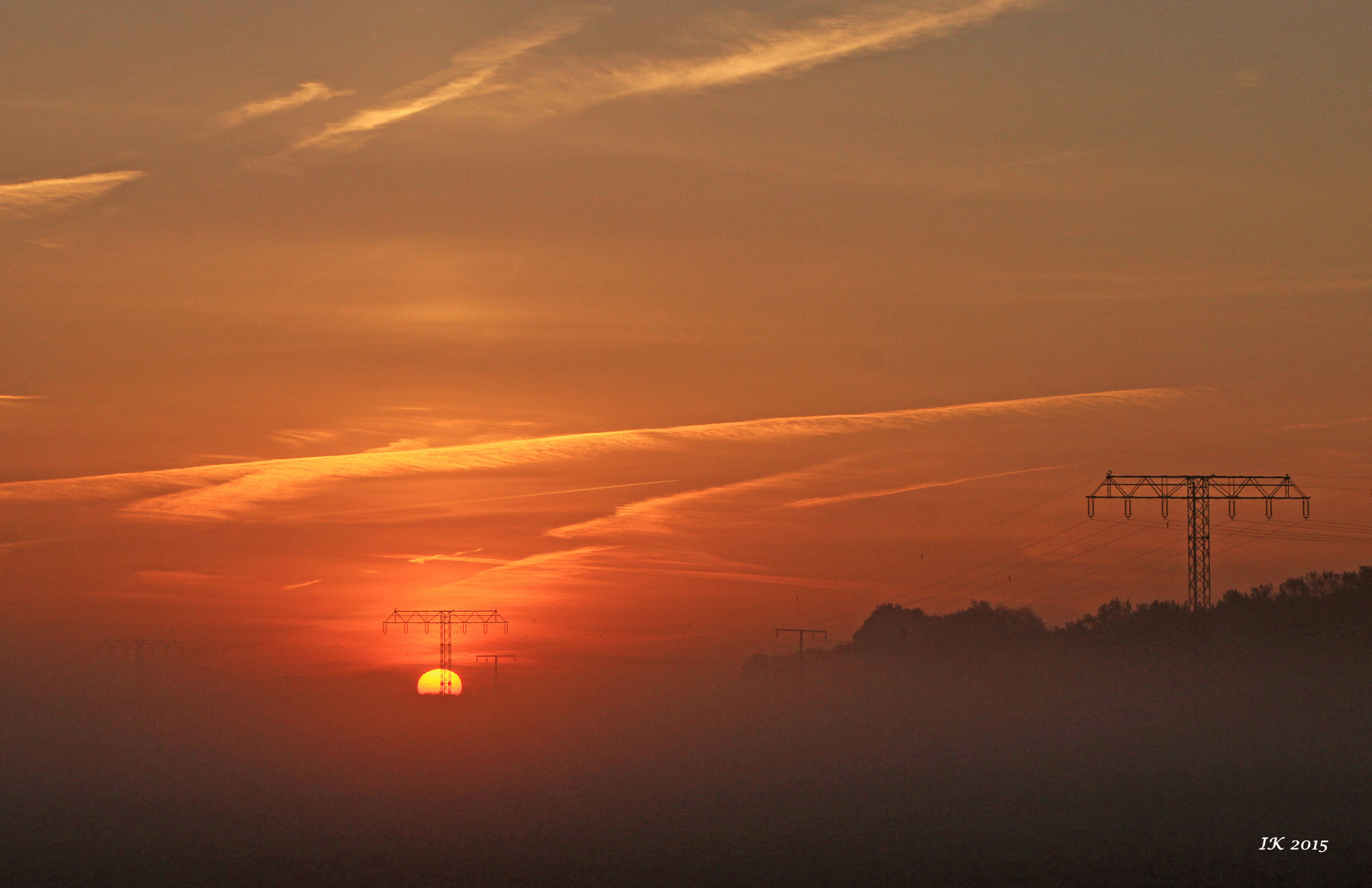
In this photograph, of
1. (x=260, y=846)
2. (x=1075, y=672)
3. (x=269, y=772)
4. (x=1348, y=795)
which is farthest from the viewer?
(x=1075, y=672)

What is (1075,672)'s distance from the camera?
180125 millimetres

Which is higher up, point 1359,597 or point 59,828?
point 1359,597

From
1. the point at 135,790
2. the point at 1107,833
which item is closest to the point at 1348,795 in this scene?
the point at 1107,833

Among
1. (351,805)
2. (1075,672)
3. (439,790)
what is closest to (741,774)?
(439,790)

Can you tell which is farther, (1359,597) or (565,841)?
(1359,597)

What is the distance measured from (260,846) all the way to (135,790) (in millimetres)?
62586

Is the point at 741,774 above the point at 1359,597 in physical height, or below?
below

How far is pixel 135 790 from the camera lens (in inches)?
5723

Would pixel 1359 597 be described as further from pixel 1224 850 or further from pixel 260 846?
pixel 260 846

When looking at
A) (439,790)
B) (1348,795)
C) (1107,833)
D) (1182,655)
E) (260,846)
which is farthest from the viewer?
(1182,655)

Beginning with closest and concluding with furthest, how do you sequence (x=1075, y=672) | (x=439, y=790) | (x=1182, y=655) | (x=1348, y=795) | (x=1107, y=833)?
(x=1107, y=833), (x=1348, y=795), (x=439, y=790), (x=1182, y=655), (x=1075, y=672)

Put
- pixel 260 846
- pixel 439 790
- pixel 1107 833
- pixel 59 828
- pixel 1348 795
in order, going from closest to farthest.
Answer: pixel 1107 833 < pixel 260 846 < pixel 1348 795 < pixel 59 828 < pixel 439 790

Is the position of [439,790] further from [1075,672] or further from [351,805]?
[1075,672]

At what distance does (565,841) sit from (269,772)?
86899 millimetres
